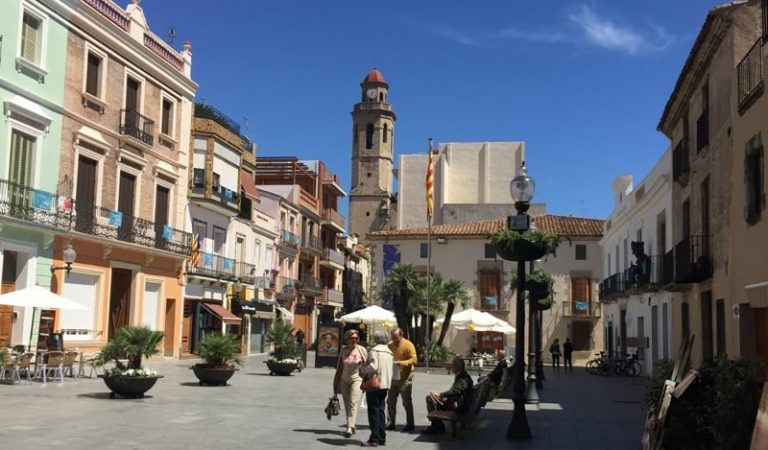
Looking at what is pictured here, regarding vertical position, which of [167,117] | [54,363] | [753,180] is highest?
[167,117]

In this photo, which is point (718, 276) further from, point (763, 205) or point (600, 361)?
point (600, 361)

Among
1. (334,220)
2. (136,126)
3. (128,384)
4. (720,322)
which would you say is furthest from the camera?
(334,220)

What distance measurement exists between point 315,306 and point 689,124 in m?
40.9

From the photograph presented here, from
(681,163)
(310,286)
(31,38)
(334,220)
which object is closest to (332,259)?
(334,220)

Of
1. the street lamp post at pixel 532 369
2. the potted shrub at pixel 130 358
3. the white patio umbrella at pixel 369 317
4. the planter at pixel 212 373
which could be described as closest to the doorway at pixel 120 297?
the white patio umbrella at pixel 369 317

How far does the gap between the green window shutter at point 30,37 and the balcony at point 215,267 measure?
40.5 ft

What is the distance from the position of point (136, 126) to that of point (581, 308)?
3086cm

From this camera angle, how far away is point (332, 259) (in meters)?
62.4

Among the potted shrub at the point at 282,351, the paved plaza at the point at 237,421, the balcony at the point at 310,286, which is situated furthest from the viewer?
the balcony at the point at 310,286

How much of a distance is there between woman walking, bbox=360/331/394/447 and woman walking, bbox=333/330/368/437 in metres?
0.27

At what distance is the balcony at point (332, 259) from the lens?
60588 millimetres

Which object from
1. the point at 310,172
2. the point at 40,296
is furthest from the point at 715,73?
the point at 310,172

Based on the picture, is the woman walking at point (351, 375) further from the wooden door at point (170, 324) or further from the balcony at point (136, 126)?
the wooden door at point (170, 324)

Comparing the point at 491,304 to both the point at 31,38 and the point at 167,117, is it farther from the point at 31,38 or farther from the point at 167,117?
the point at 31,38
